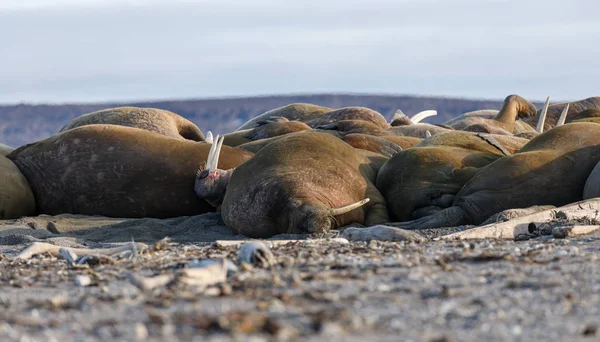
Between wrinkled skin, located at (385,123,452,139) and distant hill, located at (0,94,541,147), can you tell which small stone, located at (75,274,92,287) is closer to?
wrinkled skin, located at (385,123,452,139)

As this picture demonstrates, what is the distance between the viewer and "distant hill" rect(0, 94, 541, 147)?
216 ft

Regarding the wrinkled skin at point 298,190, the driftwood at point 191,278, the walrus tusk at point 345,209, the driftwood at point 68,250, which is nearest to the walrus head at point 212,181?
the wrinkled skin at point 298,190

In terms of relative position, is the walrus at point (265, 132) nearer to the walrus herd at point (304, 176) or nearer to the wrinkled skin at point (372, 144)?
the walrus herd at point (304, 176)

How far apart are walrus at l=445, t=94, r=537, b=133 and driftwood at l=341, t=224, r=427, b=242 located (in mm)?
6915

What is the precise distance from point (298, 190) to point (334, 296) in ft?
16.4

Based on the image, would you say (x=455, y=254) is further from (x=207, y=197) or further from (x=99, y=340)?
(x=207, y=197)

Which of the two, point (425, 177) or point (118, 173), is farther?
point (118, 173)

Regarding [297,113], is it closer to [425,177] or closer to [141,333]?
[425,177]

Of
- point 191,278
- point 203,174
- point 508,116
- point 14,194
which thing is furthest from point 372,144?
point 191,278

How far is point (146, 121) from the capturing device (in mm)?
14734

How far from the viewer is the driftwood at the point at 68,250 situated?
6.89m

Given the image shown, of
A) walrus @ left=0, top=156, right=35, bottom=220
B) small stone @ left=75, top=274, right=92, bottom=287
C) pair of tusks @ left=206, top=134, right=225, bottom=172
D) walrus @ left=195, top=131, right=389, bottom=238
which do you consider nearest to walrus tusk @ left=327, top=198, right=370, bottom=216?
walrus @ left=195, top=131, right=389, bottom=238

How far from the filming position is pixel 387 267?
5422mm

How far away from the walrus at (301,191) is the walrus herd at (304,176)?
12 millimetres
